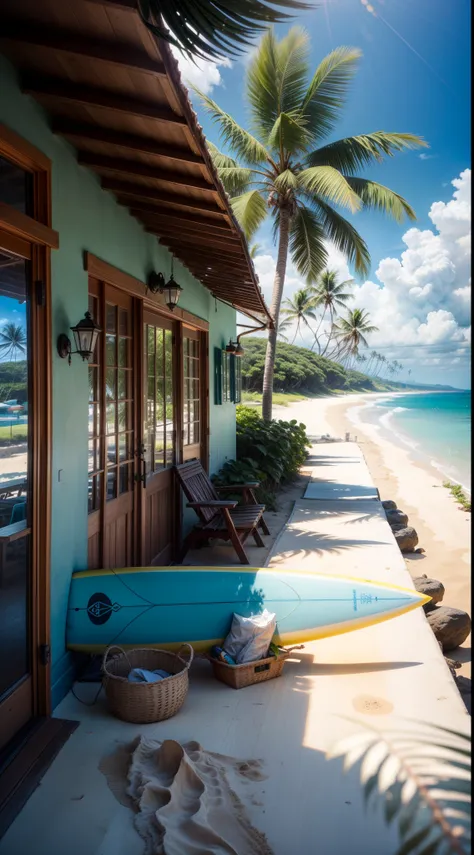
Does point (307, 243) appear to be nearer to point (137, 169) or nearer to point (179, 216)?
point (179, 216)

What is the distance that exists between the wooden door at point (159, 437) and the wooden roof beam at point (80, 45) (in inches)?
116

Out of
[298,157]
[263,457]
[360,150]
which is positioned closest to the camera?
[263,457]

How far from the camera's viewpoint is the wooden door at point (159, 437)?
18.0 ft

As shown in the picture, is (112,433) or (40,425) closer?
(40,425)

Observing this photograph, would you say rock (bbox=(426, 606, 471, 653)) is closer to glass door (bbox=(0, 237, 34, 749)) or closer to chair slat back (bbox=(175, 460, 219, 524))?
chair slat back (bbox=(175, 460, 219, 524))

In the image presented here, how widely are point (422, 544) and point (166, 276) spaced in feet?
19.0

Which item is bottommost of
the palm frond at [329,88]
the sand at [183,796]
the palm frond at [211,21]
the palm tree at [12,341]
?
the sand at [183,796]

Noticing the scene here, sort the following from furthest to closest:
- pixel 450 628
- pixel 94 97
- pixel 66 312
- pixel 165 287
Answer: pixel 165 287 < pixel 450 628 < pixel 66 312 < pixel 94 97

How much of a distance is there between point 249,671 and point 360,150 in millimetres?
13164

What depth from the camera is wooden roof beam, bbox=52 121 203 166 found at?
324 centimetres

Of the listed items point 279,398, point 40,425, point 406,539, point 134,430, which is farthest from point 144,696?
point 279,398

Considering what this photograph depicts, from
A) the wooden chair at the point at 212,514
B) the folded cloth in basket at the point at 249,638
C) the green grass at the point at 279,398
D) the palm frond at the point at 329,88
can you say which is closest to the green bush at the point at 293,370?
the green grass at the point at 279,398

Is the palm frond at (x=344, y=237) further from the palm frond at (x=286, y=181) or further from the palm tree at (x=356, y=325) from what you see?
the palm tree at (x=356, y=325)

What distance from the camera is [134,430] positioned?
199 inches
